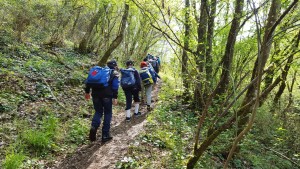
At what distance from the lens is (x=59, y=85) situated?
380 inches

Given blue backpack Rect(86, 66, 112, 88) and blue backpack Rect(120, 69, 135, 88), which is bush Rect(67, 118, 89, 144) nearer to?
blue backpack Rect(86, 66, 112, 88)

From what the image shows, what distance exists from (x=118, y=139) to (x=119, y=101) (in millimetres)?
4347

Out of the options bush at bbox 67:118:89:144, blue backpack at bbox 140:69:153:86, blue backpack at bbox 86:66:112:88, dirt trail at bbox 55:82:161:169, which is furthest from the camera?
blue backpack at bbox 140:69:153:86

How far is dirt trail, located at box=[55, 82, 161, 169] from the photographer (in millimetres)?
5320

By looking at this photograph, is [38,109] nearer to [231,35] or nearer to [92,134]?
[92,134]

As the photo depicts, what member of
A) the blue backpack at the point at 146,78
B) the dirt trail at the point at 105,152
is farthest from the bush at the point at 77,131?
the blue backpack at the point at 146,78

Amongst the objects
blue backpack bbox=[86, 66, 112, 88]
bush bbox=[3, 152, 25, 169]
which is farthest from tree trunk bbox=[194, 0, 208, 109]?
bush bbox=[3, 152, 25, 169]

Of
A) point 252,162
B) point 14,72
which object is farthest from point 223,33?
point 14,72

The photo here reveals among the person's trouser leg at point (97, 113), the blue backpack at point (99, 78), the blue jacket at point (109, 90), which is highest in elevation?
the blue backpack at point (99, 78)

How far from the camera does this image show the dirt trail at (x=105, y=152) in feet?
17.5

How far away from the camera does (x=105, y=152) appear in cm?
590

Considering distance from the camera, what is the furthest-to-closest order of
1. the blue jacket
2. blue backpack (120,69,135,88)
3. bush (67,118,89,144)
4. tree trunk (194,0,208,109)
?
blue backpack (120,69,135,88) < bush (67,118,89,144) < the blue jacket < tree trunk (194,0,208,109)

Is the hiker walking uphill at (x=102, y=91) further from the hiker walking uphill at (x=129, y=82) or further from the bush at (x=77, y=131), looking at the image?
the hiker walking uphill at (x=129, y=82)

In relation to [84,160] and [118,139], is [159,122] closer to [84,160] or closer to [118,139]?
[118,139]
